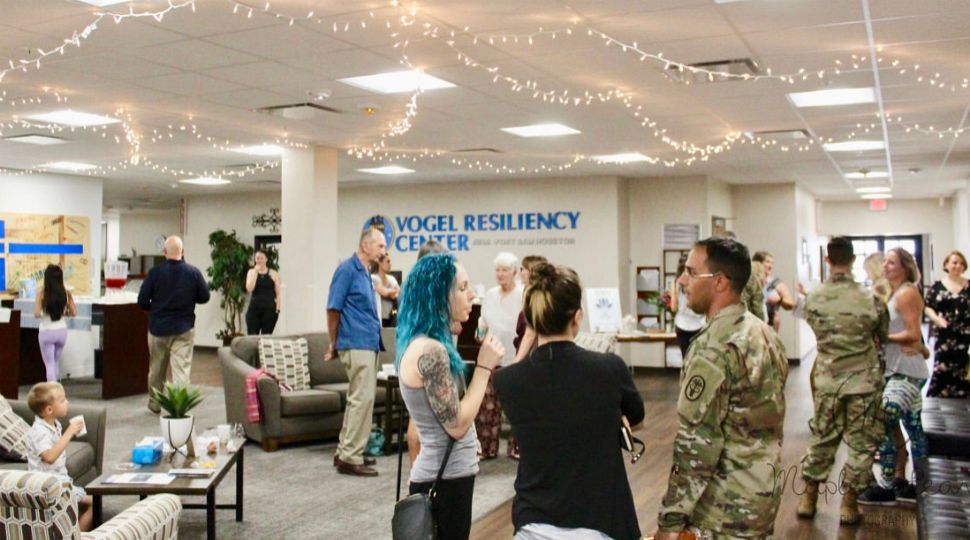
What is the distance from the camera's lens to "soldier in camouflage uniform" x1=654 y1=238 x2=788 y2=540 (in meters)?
2.39

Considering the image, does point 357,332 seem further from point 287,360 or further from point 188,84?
point 188,84

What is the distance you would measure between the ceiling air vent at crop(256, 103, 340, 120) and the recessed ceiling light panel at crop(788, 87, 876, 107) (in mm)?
4055

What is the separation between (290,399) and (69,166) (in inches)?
297

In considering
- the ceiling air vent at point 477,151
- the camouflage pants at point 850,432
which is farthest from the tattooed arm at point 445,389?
the ceiling air vent at point 477,151

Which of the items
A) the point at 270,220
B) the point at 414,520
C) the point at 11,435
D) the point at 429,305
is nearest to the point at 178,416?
the point at 11,435

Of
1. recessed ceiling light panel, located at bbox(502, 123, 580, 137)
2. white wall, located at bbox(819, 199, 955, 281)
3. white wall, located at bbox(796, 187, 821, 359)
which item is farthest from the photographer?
white wall, located at bbox(819, 199, 955, 281)

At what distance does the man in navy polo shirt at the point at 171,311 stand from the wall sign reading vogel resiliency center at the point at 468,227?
18.6 feet

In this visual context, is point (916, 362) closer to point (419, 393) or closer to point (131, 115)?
point (419, 393)

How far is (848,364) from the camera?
516cm

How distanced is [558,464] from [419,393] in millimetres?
728

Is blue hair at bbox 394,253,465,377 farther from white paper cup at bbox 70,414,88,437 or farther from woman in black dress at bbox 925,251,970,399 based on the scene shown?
woman in black dress at bbox 925,251,970,399

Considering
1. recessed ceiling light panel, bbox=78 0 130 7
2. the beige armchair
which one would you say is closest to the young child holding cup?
the beige armchair

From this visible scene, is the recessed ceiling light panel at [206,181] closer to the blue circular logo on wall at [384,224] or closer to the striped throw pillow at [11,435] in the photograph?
the blue circular logo on wall at [384,224]

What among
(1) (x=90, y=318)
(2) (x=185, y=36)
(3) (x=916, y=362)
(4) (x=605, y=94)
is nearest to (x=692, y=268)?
(3) (x=916, y=362)
